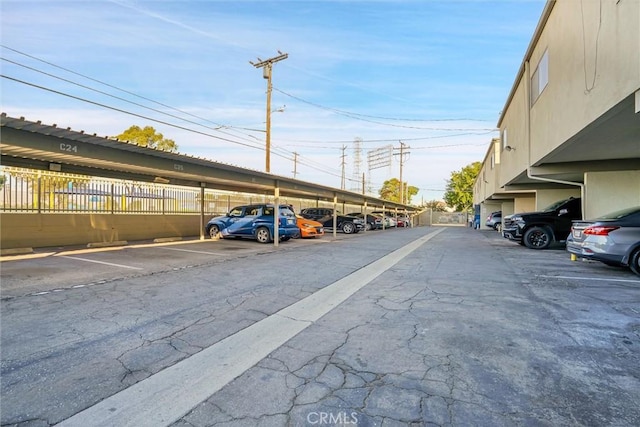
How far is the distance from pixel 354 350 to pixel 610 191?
36.6 ft

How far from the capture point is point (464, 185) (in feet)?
195

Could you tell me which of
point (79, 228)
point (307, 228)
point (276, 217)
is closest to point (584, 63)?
point (276, 217)

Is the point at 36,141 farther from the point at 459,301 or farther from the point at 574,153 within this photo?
the point at 574,153

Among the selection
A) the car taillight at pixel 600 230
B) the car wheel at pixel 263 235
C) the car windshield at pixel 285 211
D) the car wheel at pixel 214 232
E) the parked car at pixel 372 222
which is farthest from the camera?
the parked car at pixel 372 222

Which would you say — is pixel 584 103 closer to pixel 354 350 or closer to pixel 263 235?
pixel 354 350

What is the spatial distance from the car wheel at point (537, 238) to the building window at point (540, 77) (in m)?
4.36

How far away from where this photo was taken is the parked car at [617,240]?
7426 mm

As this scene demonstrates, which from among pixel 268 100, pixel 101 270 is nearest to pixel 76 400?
pixel 101 270

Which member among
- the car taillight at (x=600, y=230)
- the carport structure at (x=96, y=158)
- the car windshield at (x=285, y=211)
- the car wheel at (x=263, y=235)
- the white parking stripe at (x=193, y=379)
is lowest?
the white parking stripe at (x=193, y=379)

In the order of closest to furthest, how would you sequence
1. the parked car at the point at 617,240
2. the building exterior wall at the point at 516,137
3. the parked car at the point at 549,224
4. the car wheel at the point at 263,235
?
1. the parked car at the point at 617,240
2. the parked car at the point at 549,224
3. the building exterior wall at the point at 516,137
4. the car wheel at the point at 263,235

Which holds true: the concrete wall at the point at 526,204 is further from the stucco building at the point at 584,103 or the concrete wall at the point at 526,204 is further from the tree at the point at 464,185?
the tree at the point at 464,185

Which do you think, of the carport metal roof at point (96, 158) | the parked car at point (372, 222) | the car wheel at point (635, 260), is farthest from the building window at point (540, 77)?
the parked car at point (372, 222)

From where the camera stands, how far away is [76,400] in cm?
270

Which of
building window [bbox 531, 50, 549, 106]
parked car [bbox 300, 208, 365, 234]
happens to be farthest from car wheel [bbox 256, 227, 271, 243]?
building window [bbox 531, 50, 549, 106]
